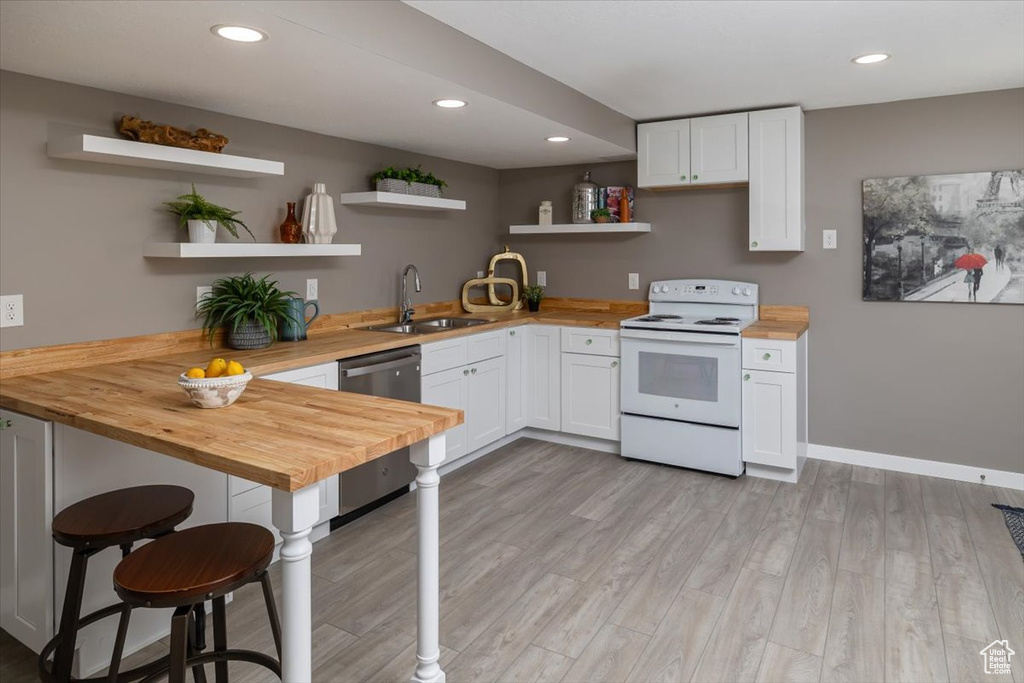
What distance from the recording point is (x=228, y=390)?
1871 millimetres

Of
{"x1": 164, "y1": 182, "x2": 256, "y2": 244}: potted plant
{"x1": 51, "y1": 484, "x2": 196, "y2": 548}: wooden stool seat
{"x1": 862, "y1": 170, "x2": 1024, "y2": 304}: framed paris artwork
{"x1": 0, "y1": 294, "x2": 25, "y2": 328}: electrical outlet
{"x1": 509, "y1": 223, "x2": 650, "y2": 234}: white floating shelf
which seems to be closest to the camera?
{"x1": 51, "y1": 484, "x2": 196, "y2": 548}: wooden stool seat

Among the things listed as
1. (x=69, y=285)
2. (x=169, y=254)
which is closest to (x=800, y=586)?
(x=169, y=254)

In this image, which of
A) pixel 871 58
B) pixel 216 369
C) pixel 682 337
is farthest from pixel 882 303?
pixel 216 369

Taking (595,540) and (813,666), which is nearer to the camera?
(813,666)

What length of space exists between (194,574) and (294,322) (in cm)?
192

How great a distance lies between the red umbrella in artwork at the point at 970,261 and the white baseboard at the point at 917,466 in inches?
43.7

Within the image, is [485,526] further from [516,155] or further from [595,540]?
[516,155]

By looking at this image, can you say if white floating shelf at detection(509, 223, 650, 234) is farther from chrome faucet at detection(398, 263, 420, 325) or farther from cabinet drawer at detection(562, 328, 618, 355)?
chrome faucet at detection(398, 263, 420, 325)

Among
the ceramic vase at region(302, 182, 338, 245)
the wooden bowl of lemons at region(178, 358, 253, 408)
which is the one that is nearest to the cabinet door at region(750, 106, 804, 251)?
the ceramic vase at region(302, 182, 338, 245)

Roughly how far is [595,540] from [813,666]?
108cm

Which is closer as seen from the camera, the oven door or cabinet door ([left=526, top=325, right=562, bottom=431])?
the oven door

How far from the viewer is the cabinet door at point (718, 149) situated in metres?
3.90

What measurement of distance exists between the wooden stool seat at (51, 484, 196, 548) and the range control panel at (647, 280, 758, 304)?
3296 mm

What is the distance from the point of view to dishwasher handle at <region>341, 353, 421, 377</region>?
9.90 ft
